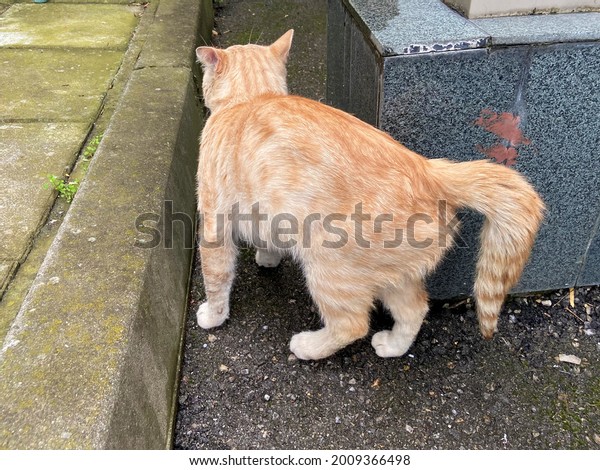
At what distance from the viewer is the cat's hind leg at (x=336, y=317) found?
7.12 feet

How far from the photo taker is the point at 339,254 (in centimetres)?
205

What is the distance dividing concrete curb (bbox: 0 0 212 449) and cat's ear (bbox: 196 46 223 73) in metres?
0.62

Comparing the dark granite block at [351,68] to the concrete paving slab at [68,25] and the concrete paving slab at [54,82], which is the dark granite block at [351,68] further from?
the concrete paving slab at [68,25]

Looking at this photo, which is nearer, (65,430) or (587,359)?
(65,430)

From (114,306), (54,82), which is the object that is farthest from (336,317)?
(54,82)

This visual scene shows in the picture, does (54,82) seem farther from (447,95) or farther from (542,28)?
(542,28)

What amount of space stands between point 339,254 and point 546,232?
4.33 feet

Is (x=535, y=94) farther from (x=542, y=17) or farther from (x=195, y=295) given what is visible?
(x=195, y=295)

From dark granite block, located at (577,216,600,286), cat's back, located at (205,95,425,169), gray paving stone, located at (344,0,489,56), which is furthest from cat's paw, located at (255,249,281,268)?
dark granite block, located at (577,216,600,286)

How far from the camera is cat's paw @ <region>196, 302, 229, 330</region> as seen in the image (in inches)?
107

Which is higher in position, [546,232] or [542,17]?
[542,17]

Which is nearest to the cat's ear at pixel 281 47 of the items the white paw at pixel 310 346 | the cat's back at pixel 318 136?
the cat's back at pixel 318 136

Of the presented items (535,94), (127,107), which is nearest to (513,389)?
(535,94)

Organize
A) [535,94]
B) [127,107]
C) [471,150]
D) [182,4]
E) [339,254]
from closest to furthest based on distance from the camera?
1. [339,254]
2. [535,94]
3. [471,150]
4. [127,107]
5. [182,4]
